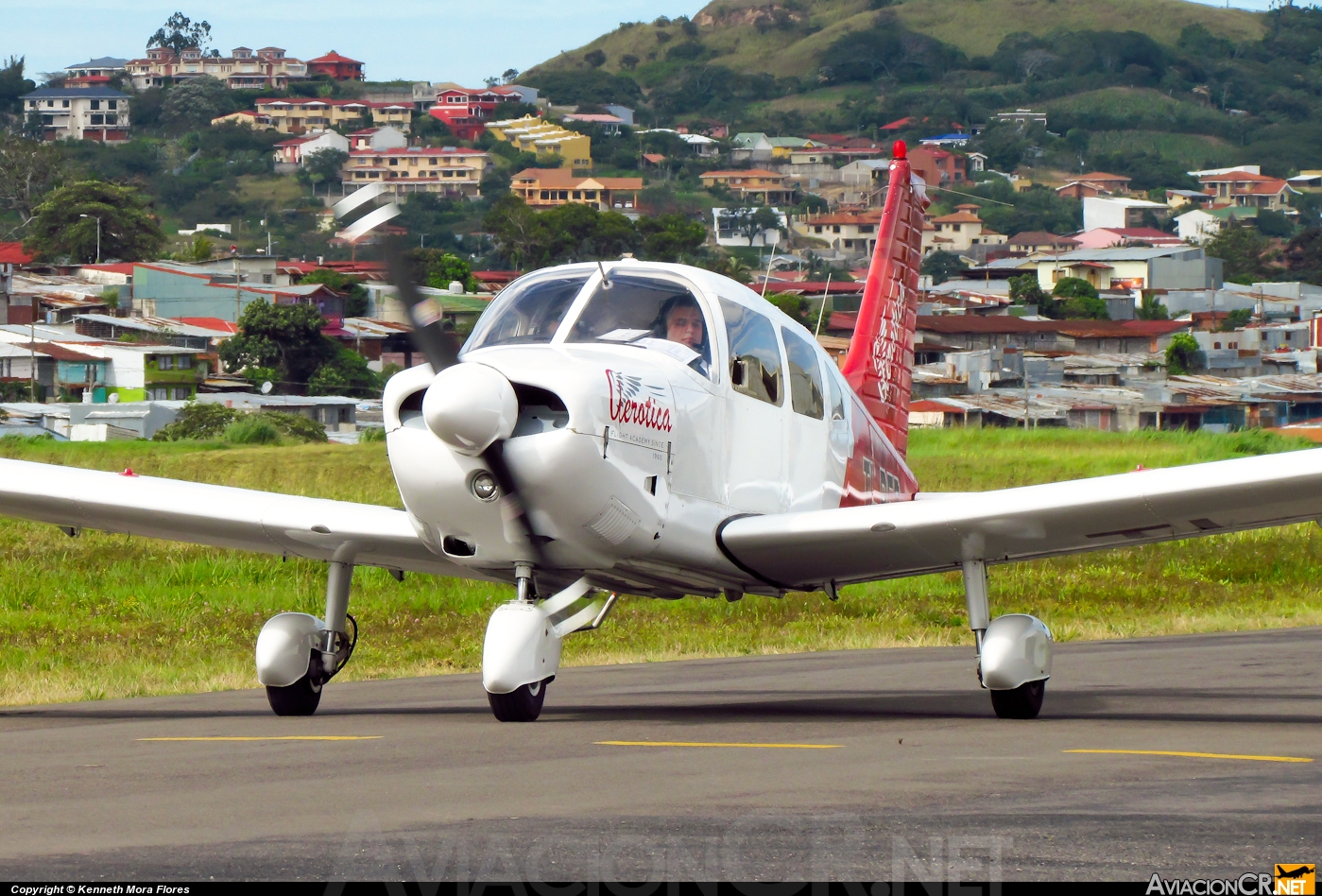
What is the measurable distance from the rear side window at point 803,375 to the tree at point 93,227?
121602 millimetres

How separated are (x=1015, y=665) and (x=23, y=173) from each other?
165534 mm

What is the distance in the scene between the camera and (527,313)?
1006cm

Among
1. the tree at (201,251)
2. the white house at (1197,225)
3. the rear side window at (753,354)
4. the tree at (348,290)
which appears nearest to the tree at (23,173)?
the tree at (201,251)

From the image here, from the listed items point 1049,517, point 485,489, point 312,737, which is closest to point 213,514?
point 312,737

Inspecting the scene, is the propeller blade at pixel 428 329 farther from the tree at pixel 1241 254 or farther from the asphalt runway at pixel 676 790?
the tree at pixel 1241 254

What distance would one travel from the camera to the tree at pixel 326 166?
5952 inches

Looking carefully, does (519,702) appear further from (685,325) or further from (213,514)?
(213,514)

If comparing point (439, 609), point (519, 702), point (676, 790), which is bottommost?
point (439, 609)

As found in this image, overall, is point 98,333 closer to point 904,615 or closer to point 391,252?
point 904,615

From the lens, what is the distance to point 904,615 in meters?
21.3

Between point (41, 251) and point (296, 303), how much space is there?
150ft

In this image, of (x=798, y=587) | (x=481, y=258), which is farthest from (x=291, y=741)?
→ (x=481, y=258)

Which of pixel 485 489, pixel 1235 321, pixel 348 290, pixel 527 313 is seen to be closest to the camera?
pixel 485 489

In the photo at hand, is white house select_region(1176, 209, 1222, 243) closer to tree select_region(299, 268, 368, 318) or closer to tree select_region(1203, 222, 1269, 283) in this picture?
tree select_region(1203, 222, 1269, 283)
